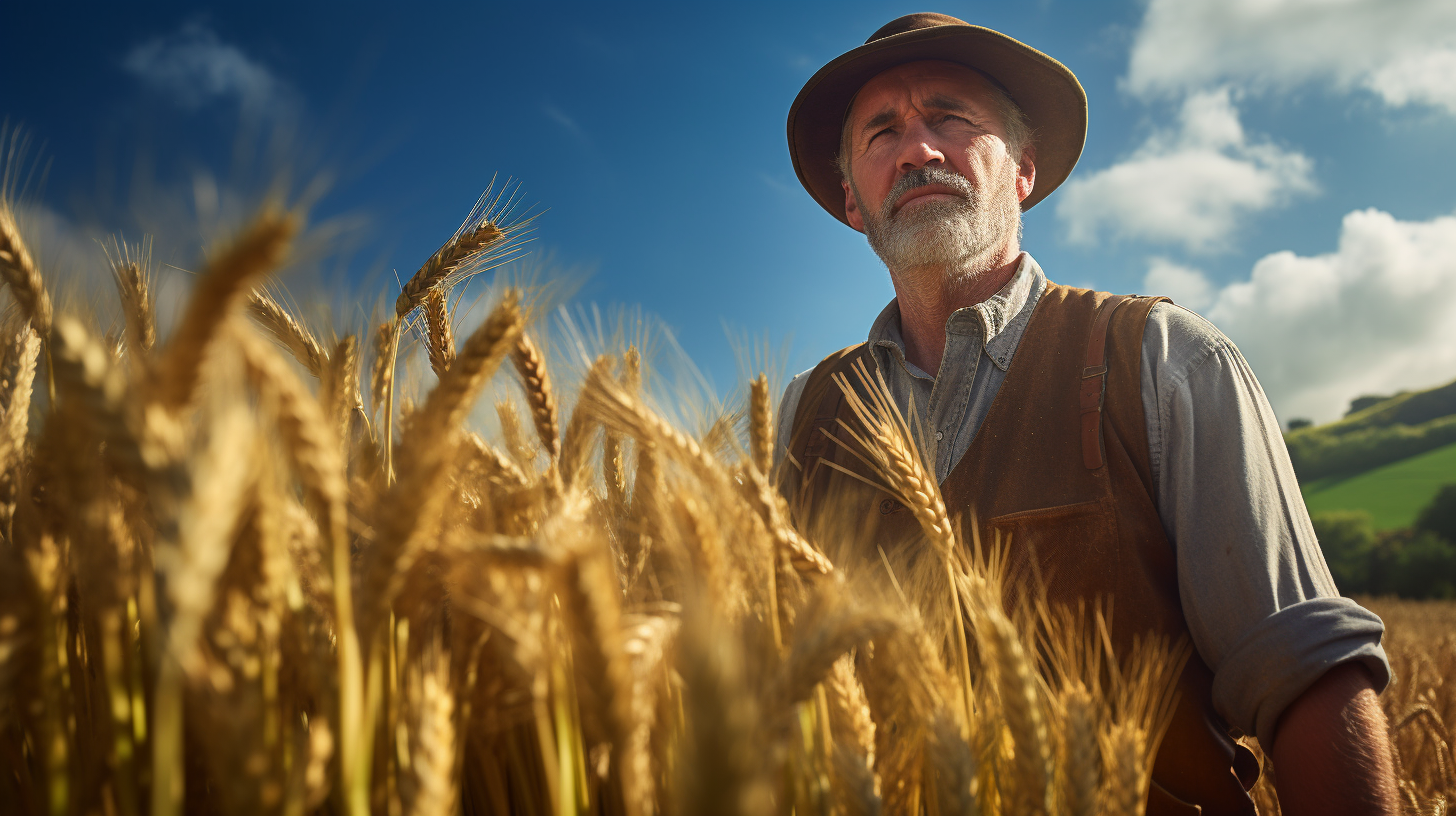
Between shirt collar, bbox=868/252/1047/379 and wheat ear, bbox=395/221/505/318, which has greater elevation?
shirt collar, bbox=868/252/1047/379

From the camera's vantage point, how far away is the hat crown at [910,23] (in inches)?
120

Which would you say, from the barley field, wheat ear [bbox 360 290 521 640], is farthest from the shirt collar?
wheat ear [bbox 360 290 521 640]

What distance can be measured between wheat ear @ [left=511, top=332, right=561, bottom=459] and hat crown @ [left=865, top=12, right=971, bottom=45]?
262 centimetres

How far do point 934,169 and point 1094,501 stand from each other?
5.07ft

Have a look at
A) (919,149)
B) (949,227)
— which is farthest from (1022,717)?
(919,149)

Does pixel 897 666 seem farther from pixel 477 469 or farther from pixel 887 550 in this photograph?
pixel 887 550

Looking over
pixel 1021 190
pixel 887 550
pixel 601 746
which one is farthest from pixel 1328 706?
pixel 1021 190

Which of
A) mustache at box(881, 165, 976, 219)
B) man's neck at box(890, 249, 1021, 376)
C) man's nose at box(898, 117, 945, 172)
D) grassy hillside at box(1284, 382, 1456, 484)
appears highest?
grassy hillside at box(1284, 382, 1456, 484)

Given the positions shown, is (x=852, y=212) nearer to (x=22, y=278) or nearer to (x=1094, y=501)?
(x=1094, y=501)

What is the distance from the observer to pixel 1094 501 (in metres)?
1.98

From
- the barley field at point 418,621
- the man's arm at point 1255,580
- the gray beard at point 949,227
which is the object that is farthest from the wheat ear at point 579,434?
the gray beard at point 949,227

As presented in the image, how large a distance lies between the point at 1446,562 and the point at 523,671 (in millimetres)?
41979

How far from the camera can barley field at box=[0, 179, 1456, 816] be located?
1.58ft

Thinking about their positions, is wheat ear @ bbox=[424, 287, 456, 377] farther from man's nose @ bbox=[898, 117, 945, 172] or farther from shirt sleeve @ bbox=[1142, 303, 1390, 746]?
man's nose @ bbox=[898, 117, 945, 172]
